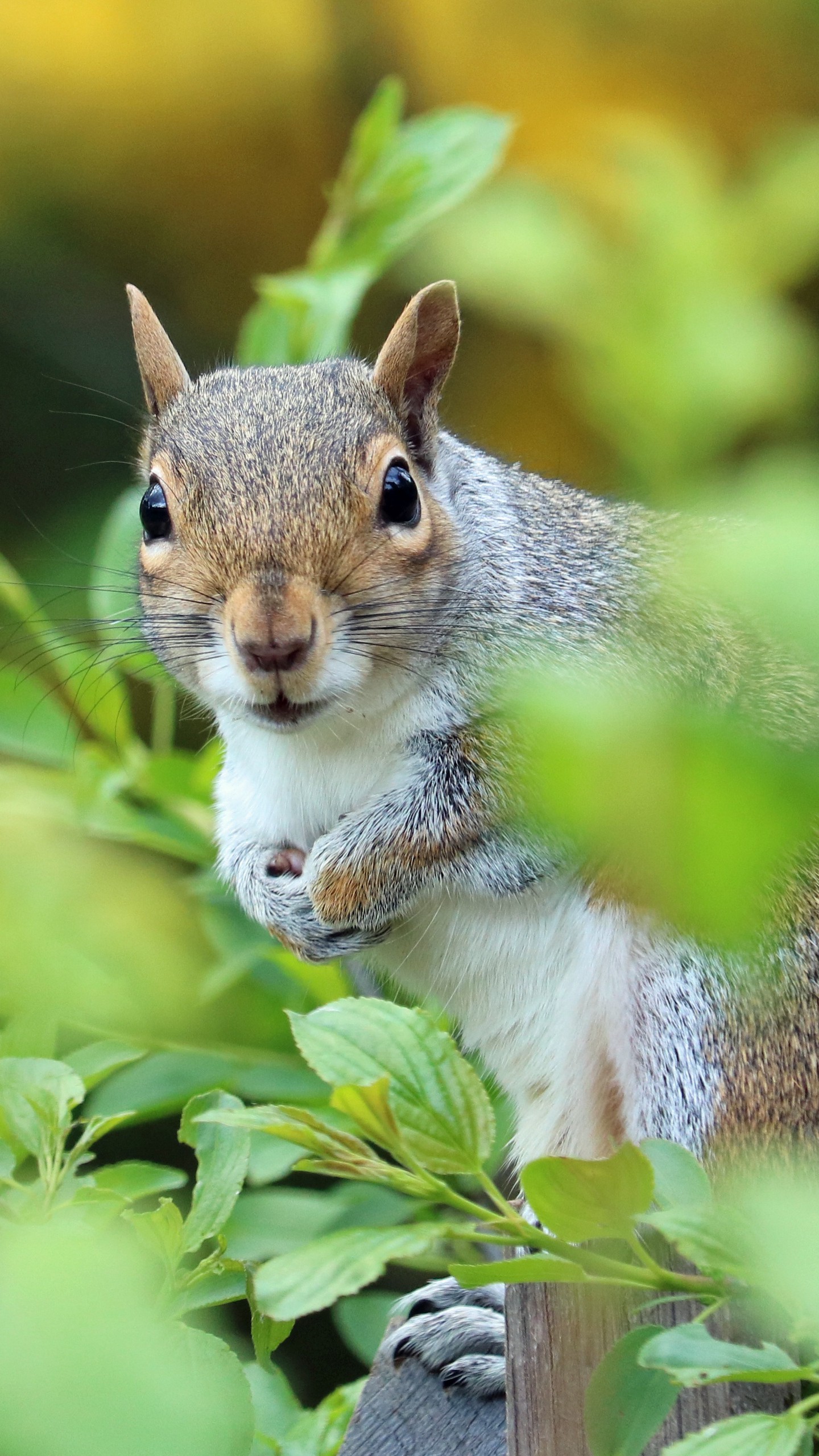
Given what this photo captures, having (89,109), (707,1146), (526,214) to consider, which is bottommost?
(707,1146)

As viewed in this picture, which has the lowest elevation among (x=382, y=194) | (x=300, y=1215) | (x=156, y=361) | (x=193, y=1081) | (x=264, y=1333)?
(x=300, y=1215)

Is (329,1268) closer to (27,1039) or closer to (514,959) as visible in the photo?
(27,1039)

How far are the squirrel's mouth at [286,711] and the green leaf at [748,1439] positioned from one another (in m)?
0.70

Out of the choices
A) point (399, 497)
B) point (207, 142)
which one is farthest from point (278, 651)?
point (207, 142)

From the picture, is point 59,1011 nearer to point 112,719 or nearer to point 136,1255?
point 136,1255

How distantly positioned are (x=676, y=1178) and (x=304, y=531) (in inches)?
26.7

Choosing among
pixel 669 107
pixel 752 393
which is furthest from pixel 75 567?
pixel 669 107

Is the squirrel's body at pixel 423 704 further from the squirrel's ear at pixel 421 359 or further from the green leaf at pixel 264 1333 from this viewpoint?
the green leaf at pixel 264 1333

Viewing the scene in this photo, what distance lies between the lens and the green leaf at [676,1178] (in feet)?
1.85

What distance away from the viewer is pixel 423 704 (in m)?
1.33

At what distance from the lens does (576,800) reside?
0.27 metres

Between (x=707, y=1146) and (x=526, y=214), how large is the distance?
84 centimetres

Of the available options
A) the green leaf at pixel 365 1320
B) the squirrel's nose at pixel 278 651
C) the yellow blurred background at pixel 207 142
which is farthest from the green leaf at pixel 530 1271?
the yellow blurred background at pixel 207 142

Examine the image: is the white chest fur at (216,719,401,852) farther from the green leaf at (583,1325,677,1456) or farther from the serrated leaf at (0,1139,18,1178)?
the green leaf at (583,1325,677,1456)
